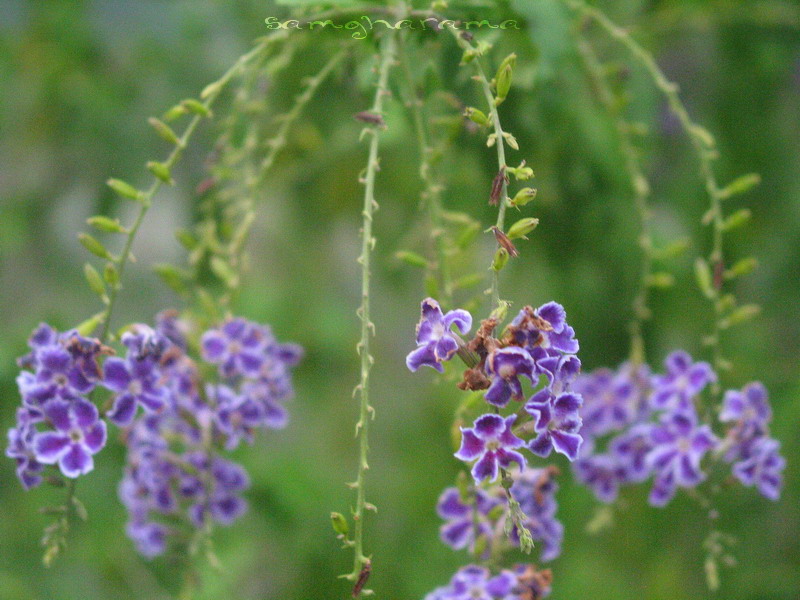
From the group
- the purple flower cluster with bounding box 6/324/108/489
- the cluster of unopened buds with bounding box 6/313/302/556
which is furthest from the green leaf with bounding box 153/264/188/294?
the purple flower cluster with bounding box 6/324/108/489

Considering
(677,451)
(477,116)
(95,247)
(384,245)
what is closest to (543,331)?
(477,116)

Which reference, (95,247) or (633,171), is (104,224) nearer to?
(95,247)

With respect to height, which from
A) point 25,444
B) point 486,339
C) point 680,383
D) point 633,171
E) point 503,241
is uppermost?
point 633,171

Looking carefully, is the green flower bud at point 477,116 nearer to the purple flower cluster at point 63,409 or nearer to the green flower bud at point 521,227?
the green flower bud at point 521,227

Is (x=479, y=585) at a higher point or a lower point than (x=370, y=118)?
lower

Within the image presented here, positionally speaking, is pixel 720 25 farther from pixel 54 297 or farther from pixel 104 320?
pixel 54 297

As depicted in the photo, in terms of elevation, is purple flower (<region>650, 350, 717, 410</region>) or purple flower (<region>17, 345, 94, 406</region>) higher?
purple flower (<region>650, 350, 717, 410</region>)

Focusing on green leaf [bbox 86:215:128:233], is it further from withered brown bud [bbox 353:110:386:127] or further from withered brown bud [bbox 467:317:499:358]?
withered brown bud [bbox 467:317:499:358]

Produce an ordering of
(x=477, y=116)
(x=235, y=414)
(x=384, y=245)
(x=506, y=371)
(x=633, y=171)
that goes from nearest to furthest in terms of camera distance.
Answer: (x=506, y=371)
(x=477, y=116)
(x=235, y=414)
(x=633, y=171)
(x=384, y=245)
